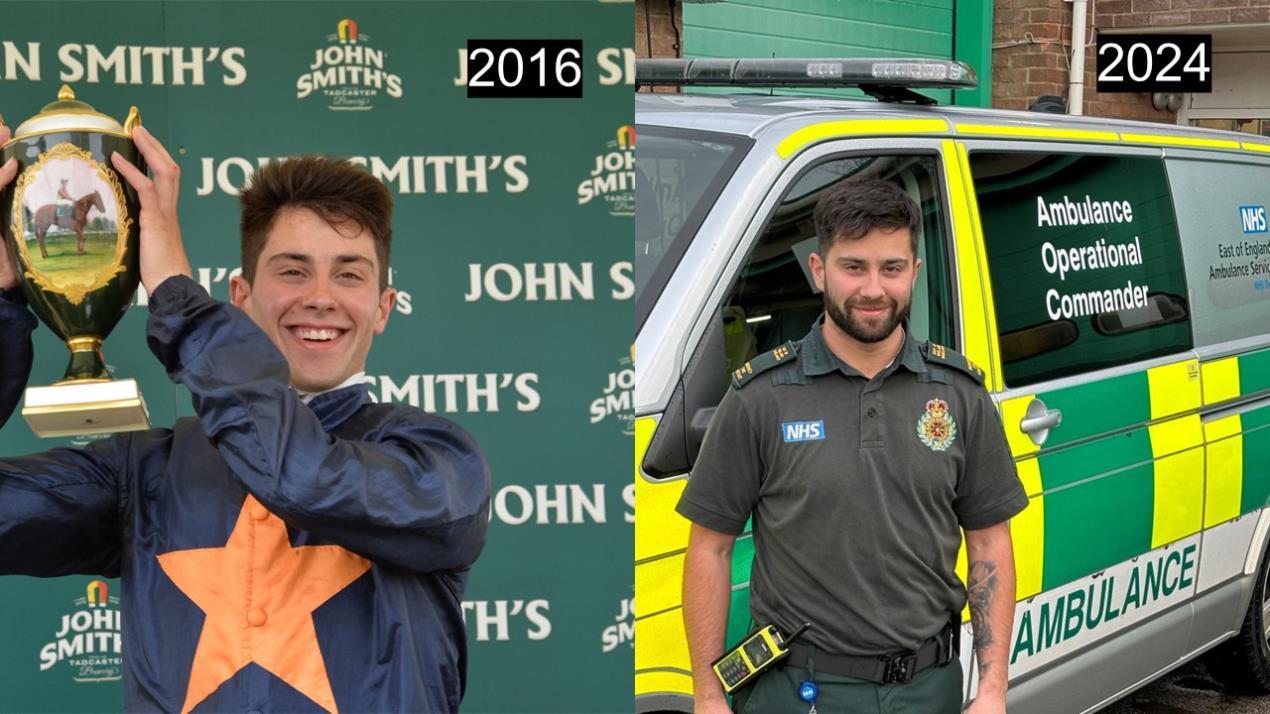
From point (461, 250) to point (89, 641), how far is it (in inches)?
36.4

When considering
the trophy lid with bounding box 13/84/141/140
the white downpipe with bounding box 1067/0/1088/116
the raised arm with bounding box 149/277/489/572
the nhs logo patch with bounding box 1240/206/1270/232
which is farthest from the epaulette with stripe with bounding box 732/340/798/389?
the white downpipe with bounding box 1067/0/1088/116

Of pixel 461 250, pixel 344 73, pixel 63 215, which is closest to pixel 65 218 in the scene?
pixel 63 215

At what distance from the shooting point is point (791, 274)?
3.30m

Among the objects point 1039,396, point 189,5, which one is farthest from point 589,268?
point 1039,396

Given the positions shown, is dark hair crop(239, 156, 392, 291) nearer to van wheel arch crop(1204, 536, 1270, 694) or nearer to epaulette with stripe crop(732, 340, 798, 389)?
epaulette with stripe crop(732, 340, 798, 389)

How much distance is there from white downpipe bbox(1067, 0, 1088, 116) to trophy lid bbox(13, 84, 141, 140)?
1036cm

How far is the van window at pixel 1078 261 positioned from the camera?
386cm

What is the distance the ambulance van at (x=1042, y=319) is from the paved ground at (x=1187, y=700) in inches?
4.5

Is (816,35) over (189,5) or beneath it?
over

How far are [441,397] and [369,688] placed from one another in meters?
0.72

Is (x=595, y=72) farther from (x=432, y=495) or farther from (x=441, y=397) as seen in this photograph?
(x=432, y=495)

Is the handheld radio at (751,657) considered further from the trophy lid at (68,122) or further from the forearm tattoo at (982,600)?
the trophy lid at (68,122)

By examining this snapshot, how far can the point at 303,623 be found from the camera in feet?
6.56

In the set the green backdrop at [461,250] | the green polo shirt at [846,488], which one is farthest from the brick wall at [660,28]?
the green backdrop at [461,250]
